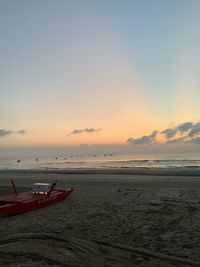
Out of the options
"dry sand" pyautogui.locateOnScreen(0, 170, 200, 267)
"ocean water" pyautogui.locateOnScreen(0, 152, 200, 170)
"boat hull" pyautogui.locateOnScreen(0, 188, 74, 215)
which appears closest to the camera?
"dry sand" pyautogui.locateOnScreen(0, 170, 200, 267)

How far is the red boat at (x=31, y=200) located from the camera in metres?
12.2

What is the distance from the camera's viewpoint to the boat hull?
39.8 ft

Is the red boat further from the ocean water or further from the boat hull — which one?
the ocean water

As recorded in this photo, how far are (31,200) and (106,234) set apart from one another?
14.8 ft

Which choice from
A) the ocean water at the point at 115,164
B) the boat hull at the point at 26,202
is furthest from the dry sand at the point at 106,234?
the ocean water at the point at 115,164

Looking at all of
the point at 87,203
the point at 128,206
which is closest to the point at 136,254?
the point at 128,206

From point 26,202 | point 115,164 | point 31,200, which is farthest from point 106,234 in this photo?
point 115,164

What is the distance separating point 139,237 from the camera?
29.3ft

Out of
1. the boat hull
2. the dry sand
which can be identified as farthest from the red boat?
the dry sand

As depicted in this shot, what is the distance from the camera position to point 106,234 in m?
9.28

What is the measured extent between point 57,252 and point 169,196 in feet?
29.3

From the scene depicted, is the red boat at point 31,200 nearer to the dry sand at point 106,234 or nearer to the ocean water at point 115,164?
the dry sand at point 106,234

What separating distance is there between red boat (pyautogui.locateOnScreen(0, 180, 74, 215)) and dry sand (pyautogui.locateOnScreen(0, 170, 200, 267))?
269mm

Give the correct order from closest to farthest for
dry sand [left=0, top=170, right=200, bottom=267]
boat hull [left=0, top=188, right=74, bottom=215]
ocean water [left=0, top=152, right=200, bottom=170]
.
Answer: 1. dry sand [left=0, top=170, right=200, bottom=267]
2. boat hull [left=0, top=188, right=74, bottom=215]
3. ocean water [left=0, top=152, right=200, bottom=170]
